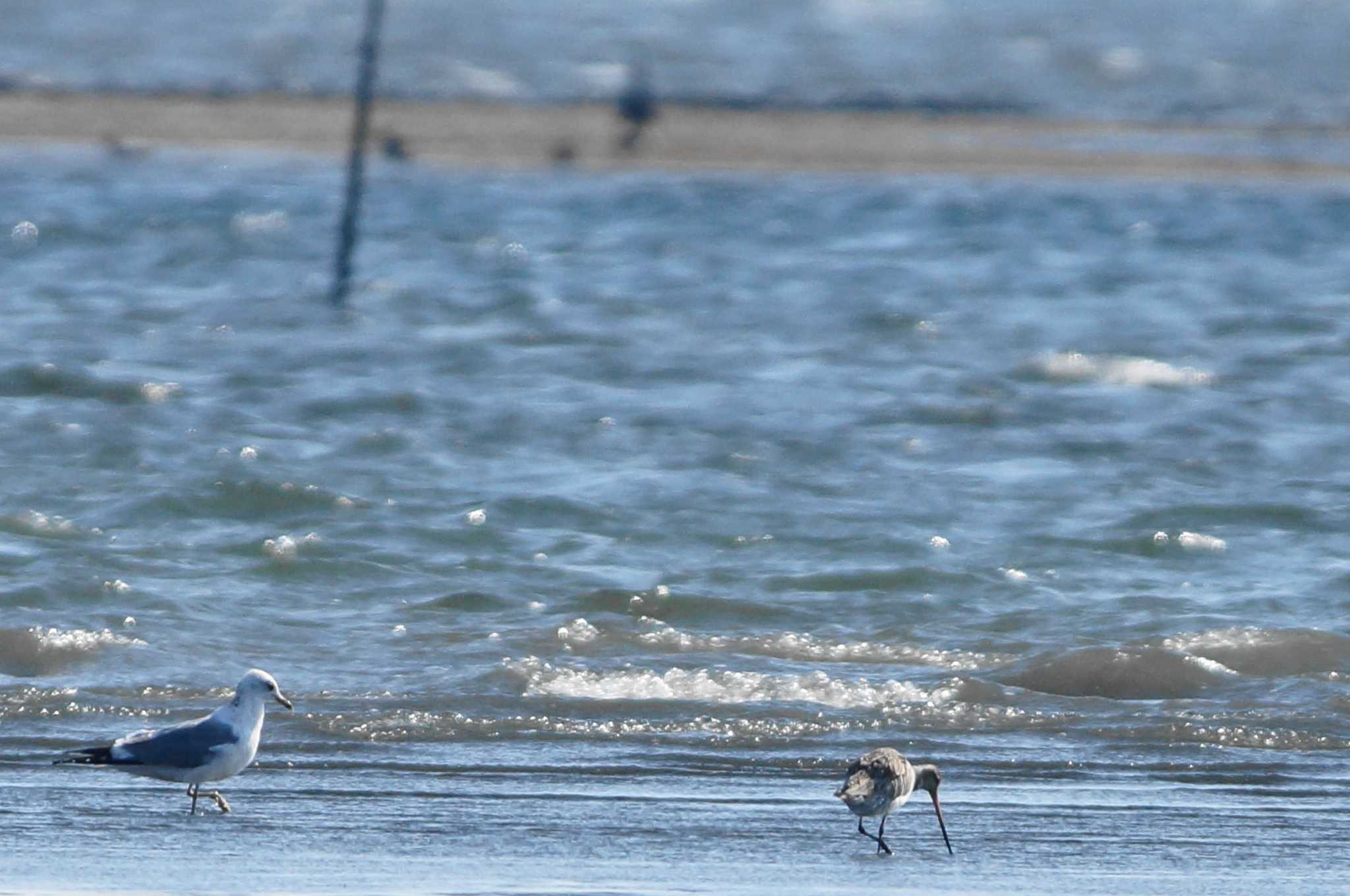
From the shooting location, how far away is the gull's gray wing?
551cm

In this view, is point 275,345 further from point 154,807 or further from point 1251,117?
point 1251,117

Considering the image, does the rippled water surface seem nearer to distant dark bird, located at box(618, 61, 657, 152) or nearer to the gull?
the gull

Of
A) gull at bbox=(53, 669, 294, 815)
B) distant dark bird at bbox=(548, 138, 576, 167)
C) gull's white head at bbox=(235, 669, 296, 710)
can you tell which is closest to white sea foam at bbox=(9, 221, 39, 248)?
distant dark bird at bbox=(548, 138, 576, 167)

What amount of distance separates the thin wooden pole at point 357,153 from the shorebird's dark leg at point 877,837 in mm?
8907

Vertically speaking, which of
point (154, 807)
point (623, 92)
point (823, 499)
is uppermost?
point (623, 92)

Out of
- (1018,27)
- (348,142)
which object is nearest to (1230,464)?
(348,142)

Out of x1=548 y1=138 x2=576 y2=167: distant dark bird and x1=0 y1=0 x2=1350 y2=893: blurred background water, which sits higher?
x1=548 y1=138 x2=576 y2=167: distant dark bird

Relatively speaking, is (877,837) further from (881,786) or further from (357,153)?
(357,153)

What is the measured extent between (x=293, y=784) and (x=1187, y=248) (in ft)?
38.0

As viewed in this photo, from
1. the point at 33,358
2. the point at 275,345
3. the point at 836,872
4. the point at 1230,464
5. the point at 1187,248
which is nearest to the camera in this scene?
the point at 836,872

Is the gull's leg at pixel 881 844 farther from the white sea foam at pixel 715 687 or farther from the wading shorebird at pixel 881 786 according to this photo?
the white sea foam at pixel 715 687

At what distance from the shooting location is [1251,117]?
22438 mm

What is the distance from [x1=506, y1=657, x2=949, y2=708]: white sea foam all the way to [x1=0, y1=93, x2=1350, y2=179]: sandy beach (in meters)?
12.6

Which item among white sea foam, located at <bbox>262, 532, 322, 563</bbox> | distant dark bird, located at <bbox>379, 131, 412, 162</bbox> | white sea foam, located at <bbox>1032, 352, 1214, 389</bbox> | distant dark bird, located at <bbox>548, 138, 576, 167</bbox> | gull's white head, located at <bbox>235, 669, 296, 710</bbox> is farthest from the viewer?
distant dark bird, located at <bbox>548, 138, 576, 167</bbox>
